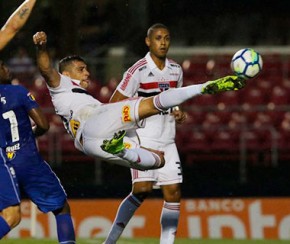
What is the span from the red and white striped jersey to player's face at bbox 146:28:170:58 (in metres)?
0.10

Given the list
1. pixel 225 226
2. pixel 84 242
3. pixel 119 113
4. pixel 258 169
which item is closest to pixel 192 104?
pixel 258 169

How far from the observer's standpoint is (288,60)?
20.3 meters

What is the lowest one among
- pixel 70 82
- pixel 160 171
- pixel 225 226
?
pixel 225 226

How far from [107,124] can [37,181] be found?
2.50 ft

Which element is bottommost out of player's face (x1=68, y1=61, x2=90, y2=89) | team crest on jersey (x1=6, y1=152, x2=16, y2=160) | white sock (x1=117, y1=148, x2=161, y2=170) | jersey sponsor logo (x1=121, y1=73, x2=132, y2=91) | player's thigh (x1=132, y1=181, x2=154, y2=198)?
player's thigh (x1=132, y1=181, x2=154, y2=198)

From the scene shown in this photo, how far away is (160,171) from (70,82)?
54.4 inches

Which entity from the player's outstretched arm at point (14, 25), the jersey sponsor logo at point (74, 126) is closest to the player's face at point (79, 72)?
the jersey sponsor logo at point (74, 126)

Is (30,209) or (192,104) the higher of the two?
(192,104)

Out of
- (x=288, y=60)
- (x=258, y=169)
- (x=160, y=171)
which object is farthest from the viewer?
(x=288, y=60)

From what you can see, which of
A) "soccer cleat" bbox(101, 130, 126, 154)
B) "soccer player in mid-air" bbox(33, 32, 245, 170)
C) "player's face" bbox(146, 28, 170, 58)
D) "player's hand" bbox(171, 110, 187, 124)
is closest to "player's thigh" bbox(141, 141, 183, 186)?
"player's hand" bbox(171, 110, 187, 124)

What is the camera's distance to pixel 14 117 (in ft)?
32.2

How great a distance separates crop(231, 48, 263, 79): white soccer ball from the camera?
9469 mm

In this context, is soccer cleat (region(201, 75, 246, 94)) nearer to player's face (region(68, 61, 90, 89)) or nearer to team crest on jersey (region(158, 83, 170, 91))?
player's face (region(68, 61, 90, 89))

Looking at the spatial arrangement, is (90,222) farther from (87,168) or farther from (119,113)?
(119,113)
